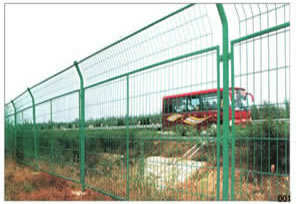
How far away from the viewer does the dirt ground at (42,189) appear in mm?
5946

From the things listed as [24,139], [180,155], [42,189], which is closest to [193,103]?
[180,155]

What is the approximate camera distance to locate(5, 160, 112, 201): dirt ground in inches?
234

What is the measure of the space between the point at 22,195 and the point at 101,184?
229 centimetres

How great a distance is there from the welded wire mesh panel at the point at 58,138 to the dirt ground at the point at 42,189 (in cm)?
23

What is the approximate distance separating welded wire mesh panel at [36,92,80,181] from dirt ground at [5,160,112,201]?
0.77 feet

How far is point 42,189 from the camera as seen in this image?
6.85 m

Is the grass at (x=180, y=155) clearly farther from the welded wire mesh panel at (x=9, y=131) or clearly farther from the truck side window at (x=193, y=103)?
the welded wire mesh panel at (x=9, y=131)

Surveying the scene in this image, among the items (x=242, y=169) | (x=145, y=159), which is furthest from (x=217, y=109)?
(x=145, y=159)

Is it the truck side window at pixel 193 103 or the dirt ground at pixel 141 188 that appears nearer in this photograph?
the dirt ground at pixel 141 188

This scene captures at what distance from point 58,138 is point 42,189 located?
1481mm

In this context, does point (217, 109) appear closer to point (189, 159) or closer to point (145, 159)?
point (189, 159)

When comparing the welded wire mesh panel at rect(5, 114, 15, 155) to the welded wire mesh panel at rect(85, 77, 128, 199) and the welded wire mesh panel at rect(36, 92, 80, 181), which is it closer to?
the welded wire mesh panel at rect(36, 92, 80, 181)

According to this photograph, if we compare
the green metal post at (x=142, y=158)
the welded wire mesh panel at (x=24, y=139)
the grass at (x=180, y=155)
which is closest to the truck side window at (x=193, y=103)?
the grass at (x=180, y=155)

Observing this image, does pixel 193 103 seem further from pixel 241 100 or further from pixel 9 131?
pixel 9 131
